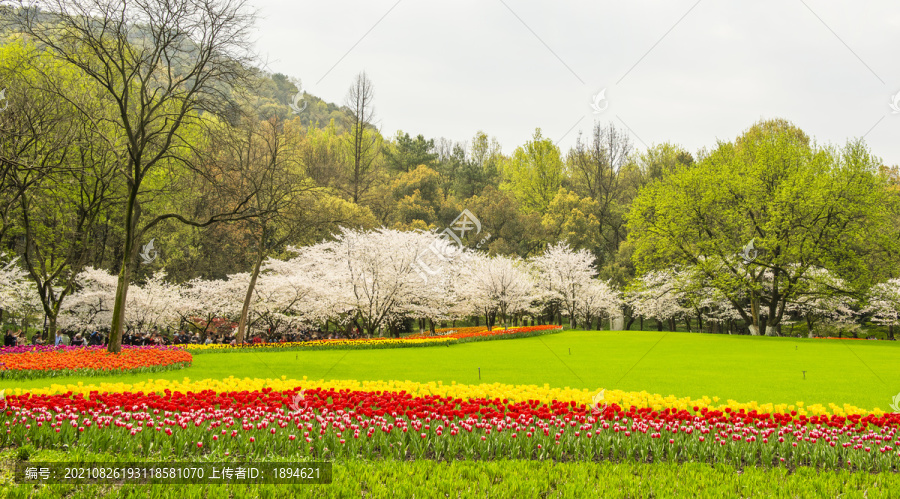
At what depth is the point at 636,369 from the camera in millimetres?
14719

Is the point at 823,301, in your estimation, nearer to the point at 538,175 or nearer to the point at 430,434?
the point at 538,175

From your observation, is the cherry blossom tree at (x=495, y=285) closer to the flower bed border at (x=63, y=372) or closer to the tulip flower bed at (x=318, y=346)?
the tulip flower bed at (x=318, y=346)

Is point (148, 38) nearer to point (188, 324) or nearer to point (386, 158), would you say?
point (188, 324)

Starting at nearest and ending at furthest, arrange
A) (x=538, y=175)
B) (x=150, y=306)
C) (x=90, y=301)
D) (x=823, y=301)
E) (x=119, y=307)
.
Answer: (x=119, y=307), (x=150, y=306), (x=90, y=301), (x=823, y=301), (x=538, y=175)

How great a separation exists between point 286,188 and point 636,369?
1538cm

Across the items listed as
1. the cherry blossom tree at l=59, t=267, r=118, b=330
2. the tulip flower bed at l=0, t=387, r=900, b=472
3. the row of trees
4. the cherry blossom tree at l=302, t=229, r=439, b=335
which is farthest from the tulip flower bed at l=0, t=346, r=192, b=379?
the cherry blossom tree at l=59, t=267, r=118, b=330

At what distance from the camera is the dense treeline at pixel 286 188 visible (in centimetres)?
1558

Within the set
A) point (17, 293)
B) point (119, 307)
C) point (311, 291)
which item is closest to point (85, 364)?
point (119, 307)

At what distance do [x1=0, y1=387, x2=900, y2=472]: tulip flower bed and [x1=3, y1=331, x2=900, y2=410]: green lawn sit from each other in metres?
4.69

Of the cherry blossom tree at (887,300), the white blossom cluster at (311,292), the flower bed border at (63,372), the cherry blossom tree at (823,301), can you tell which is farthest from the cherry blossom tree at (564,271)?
the flower bed border at (63,372)

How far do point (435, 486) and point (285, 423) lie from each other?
2.02 meters

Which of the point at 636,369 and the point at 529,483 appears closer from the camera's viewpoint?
the point at 529,483

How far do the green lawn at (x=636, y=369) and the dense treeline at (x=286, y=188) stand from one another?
181 inches

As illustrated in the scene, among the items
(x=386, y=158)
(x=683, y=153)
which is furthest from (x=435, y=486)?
(x=386, y=158)
